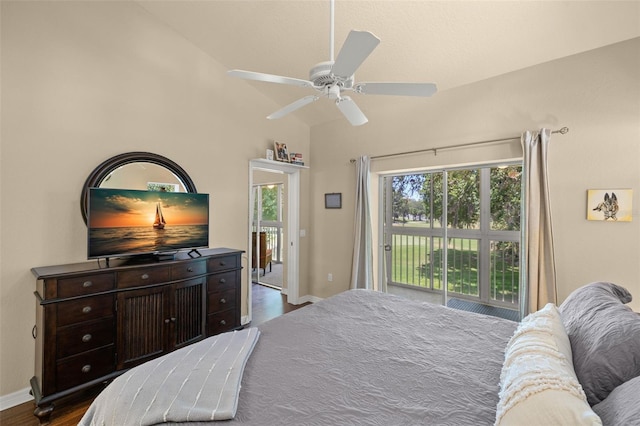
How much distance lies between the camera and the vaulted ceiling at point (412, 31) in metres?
2.27

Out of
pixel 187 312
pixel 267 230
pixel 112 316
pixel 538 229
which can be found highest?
pixel 538 229

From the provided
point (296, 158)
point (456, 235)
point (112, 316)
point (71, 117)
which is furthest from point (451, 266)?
point (71, 117)

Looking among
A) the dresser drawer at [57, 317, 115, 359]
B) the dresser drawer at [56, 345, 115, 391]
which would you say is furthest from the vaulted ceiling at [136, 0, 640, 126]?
the dresser drawer at [56, 345, 115, 391]

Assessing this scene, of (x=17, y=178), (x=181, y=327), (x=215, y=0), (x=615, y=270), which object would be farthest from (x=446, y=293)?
(x=17, y=178)

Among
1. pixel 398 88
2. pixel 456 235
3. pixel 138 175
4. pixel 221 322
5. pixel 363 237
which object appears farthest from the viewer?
pixel 363 237

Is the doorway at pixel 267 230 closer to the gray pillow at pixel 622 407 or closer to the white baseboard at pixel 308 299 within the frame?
the white baseboard at pixel 308 299

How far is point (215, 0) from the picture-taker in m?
2.65

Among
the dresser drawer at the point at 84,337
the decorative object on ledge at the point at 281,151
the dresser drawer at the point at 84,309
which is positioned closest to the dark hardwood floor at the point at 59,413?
the dresser drawer at the point at 84,337

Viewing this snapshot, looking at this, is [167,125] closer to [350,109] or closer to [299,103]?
[299,103]

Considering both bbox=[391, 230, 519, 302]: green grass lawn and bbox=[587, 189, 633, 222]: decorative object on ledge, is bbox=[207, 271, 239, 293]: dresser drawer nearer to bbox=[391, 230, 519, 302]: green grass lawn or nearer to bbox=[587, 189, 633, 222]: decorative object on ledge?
bbox=[391, 230, 519, 302]: green grass lawn

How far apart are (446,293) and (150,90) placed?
13.3 feet

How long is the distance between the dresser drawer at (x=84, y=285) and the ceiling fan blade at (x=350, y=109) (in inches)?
86.2

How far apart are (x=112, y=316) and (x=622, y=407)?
288 cm

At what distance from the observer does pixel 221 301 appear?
10.1 ft
